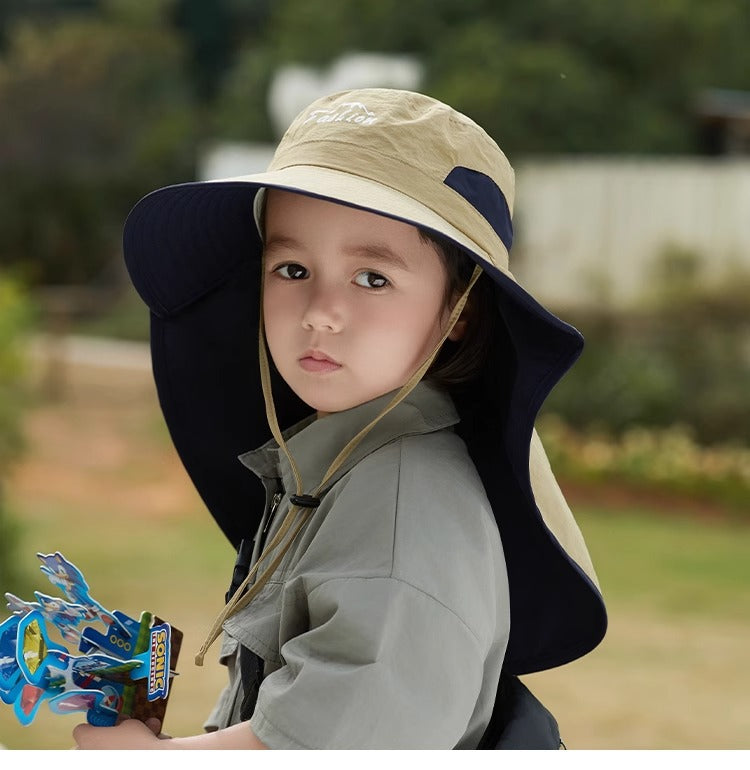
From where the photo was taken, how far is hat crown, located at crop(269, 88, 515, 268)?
84cm

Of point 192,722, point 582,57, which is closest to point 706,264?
point 582,57

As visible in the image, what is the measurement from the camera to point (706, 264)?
23.5ft

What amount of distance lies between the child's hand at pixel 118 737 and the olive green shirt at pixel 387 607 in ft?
0.27

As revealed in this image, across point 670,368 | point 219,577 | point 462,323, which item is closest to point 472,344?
point 462,323

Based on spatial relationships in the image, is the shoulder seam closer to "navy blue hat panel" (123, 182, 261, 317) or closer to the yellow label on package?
the yellow label on package

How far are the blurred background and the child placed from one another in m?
2.49

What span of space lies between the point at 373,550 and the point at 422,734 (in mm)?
111

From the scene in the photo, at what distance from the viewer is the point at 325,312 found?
0.84m

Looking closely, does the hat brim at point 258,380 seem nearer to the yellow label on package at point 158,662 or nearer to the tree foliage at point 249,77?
the yellow label on package at point 158,662

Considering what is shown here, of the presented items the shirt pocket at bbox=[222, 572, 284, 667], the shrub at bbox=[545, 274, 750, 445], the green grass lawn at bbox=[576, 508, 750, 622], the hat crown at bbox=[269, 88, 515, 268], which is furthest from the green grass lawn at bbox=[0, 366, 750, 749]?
the hat crown at bbox=[269, 88, 515, 268]

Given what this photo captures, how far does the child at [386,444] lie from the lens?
0.73 metres

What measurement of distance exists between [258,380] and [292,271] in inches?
8.4

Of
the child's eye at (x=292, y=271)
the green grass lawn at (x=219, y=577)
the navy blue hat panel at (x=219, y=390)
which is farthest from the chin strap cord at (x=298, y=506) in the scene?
the green grass lawn at (x=219, y=577)

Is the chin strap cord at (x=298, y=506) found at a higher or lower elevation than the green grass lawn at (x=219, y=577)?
higher
